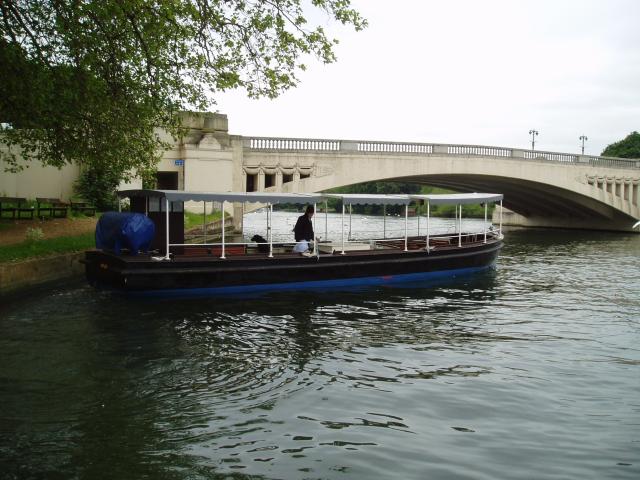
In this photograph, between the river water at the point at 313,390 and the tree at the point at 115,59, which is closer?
the river water at the point at 313,390

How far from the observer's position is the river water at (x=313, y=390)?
6.67 m

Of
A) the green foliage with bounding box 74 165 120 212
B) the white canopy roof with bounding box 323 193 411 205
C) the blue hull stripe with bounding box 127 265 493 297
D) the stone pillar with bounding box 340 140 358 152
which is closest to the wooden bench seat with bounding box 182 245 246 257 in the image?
the blue hull stripe with bounding box 127 265 493 297

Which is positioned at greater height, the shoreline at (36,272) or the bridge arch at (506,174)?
the bridge arch at (506,174)

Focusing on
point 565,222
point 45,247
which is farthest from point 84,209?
point 565,222

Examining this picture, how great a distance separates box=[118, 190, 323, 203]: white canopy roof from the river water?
2.92m

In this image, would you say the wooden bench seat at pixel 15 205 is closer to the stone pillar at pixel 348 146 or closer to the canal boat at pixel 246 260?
the canal boat at pixel 246 260

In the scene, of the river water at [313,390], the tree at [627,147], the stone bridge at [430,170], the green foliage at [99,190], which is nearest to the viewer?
the river water at [313,390]

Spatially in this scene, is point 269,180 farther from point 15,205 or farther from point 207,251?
point 207,251

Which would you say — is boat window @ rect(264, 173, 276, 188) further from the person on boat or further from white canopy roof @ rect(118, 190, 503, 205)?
the person on boat

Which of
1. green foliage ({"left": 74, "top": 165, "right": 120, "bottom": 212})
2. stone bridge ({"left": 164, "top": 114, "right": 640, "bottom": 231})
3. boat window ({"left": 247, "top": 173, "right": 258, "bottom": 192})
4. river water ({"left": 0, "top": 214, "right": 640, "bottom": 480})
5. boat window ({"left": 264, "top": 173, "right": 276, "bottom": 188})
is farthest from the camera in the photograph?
boat window ({"left": 264, "top": 173, "right": 276, "bottom": 188})

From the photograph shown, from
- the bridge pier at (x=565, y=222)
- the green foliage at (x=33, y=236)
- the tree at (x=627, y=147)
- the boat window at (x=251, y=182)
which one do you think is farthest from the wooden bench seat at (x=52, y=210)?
the tree at (x=627, y=147)

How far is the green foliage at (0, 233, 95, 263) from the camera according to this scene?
15.9 metres

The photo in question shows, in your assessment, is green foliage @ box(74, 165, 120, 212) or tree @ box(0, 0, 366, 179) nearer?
tree @ box(0, 0, 366, 179)

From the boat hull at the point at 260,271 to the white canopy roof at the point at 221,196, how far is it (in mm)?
1668
